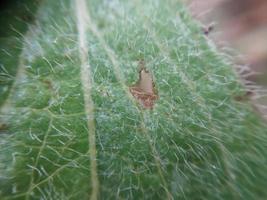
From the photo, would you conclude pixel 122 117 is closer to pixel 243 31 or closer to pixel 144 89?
pixel 144 89

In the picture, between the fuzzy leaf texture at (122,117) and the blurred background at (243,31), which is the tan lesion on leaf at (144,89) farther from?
the blurred background at (243,31)

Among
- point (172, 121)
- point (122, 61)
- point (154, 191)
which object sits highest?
point (122, 61)

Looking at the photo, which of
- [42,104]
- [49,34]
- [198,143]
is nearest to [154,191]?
[198,143]

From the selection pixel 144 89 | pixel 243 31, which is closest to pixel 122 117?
pixel 144 89

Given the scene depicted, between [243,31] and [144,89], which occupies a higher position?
[243,31]

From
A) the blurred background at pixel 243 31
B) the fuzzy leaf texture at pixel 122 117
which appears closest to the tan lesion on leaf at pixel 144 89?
the fuzzy leaf texture at pixel 122 117

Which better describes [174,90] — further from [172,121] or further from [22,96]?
[22,96]
